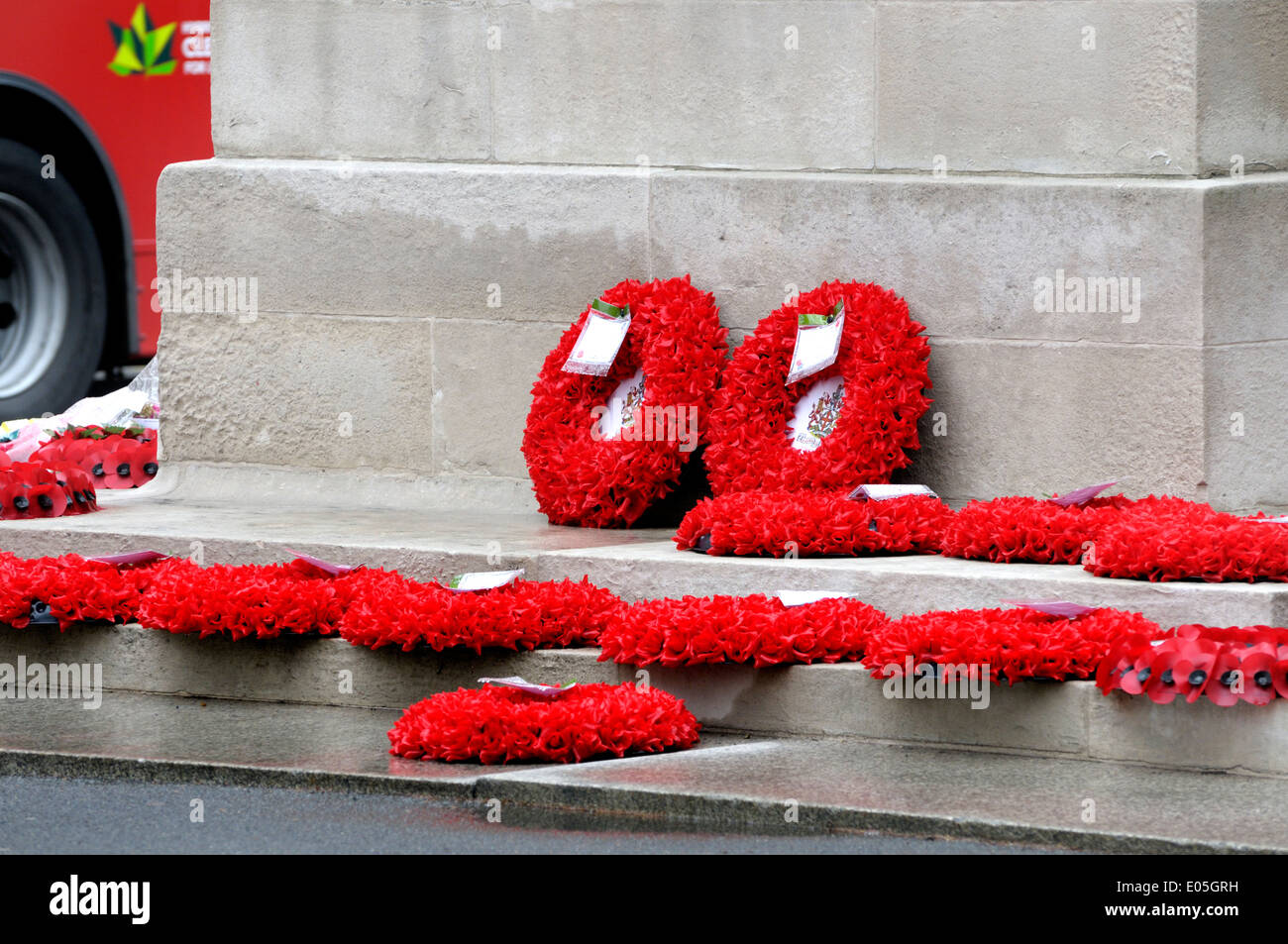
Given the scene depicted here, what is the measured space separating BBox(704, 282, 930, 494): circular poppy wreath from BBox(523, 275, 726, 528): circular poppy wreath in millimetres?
146

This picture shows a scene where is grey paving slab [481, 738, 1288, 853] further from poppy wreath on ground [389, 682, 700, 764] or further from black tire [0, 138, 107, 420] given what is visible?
black tire [0, 138, 107, 420]

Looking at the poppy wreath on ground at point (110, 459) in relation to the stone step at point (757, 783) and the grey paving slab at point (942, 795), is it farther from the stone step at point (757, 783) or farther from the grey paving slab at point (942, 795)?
the grey paving slab at point (942, 795)

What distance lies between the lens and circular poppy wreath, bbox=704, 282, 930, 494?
8336mm

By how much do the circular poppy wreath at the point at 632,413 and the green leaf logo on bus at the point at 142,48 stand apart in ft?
18.2

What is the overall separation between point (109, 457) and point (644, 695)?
469 cm

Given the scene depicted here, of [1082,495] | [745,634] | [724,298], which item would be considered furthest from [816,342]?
[745,634]

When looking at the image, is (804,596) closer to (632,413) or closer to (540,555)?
(540,555)

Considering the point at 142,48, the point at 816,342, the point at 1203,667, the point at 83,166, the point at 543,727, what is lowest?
the point at 543,727

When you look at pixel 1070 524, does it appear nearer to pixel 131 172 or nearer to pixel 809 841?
pixel 809 841

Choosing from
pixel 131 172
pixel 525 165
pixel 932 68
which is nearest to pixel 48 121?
pixel 131 172

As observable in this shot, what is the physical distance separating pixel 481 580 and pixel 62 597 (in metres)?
1.51

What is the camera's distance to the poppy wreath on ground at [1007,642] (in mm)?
6496

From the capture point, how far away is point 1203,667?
6262mm

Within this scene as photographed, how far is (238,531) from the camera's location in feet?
28.5
